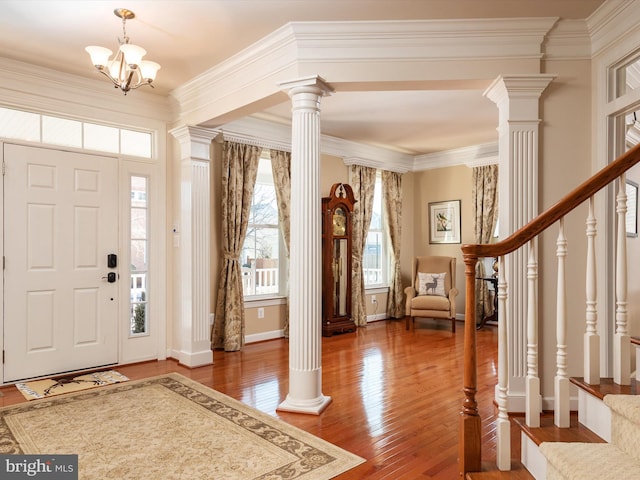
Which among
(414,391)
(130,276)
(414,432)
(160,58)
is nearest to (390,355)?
(414,391)

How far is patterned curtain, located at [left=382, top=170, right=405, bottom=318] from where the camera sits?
7.38 m

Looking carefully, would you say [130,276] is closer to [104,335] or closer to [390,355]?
[104,335]

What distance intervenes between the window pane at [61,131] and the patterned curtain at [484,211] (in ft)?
17.8

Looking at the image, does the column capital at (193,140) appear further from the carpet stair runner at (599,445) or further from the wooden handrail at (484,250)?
the carpet stair runner at (599,445)

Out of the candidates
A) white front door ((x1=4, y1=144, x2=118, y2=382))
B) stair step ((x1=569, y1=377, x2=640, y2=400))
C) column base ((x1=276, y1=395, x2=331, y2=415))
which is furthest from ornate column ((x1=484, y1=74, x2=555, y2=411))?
white front door ((x1=4, y1=144, x2=118, y2=382))

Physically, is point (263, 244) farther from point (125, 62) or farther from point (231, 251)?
point (125, 62)

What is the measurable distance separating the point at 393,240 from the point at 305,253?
4365 millimetres

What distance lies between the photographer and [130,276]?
455cm

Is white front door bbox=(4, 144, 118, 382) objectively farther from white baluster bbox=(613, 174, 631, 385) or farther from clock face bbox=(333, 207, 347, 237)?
white baluster bbox=(613, 174, 631, 385)

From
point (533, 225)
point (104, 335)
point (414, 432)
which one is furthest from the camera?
point (104, 335)

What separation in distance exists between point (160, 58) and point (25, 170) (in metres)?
1.57

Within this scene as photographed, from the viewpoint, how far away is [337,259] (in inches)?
250

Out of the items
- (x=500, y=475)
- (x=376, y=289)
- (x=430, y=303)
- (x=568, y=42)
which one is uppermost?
(x=568, y=42)

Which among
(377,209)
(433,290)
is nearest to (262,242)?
(377,209)
